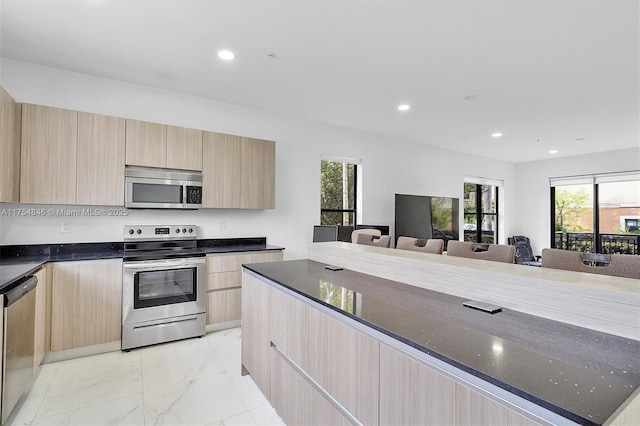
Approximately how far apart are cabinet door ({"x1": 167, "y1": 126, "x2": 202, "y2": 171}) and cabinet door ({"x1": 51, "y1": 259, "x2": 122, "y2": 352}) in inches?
44.0

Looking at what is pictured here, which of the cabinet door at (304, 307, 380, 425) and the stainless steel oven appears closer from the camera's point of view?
the cabinet door at (304, 307, 380, 425)

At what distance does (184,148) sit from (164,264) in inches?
47.8

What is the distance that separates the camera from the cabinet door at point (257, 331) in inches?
76.2

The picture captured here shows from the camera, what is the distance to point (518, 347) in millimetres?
891

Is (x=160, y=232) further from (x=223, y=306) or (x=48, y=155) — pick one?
(x=48, y=155)

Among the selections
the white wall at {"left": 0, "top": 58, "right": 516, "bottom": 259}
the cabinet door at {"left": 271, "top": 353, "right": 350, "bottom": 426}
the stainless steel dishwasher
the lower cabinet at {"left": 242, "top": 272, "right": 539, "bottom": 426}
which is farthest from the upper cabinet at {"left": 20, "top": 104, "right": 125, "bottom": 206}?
the cabinet door at {"left": 271, "top": 353, "right": 350, "bottom": 426}

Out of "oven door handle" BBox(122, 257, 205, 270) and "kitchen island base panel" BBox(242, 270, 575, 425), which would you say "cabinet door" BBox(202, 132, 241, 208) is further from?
"kitchen island base panel" BBox(242, 270, 575, 425)

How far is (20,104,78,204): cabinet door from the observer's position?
8.70 feet

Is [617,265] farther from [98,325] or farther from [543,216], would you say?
[543,216]

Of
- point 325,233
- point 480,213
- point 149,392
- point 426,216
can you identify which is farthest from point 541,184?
point 149,392

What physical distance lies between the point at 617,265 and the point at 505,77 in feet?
7.13

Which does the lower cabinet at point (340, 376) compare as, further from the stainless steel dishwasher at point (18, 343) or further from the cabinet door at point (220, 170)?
the cabinet door at point (220, 170)

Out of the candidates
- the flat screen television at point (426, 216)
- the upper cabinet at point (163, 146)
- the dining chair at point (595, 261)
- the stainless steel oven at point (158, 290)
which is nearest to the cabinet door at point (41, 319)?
the stainless steel oven at point (158, 290)

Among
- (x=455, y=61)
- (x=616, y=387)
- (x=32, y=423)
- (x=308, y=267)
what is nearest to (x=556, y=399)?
(x=616, y=387)
